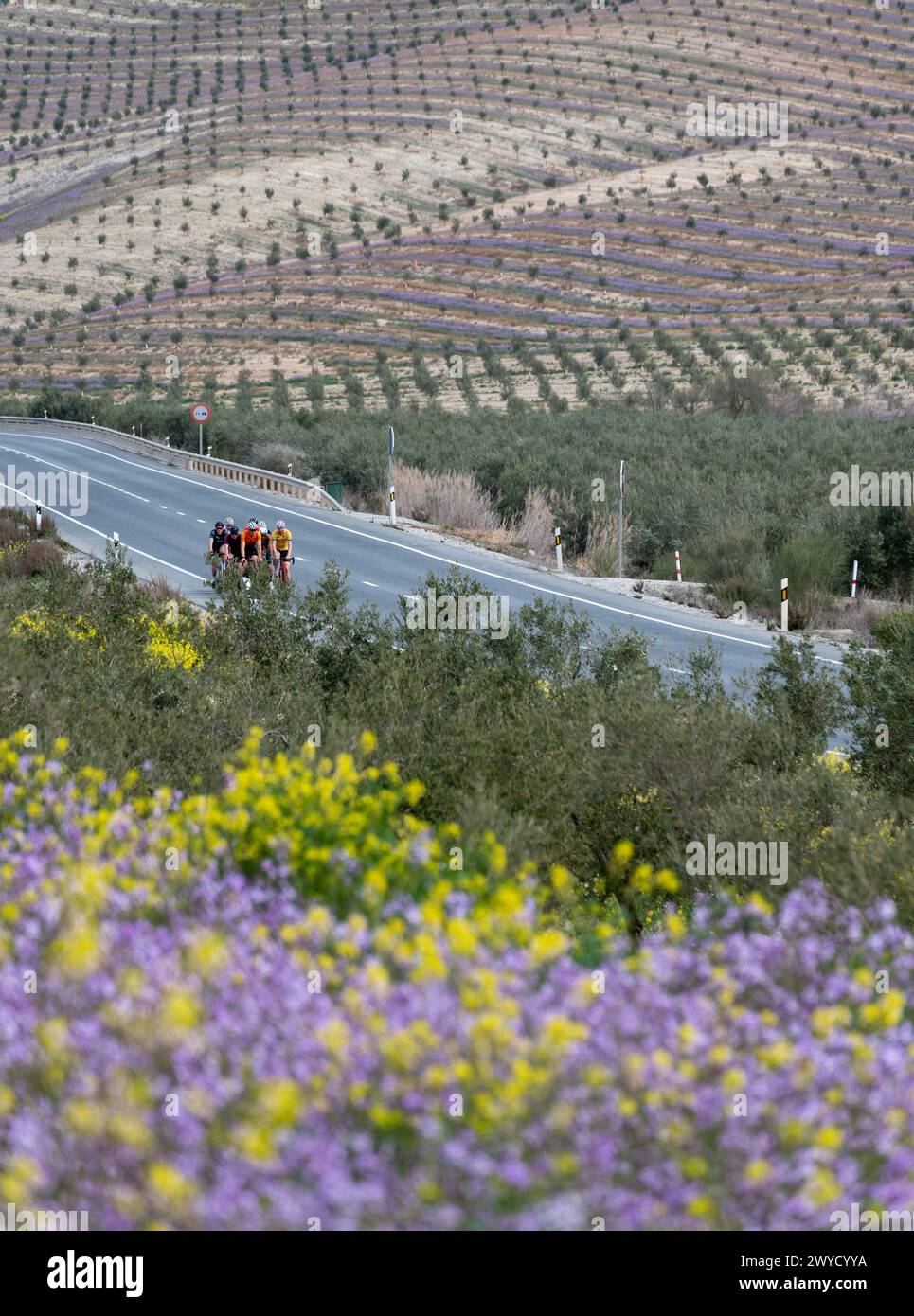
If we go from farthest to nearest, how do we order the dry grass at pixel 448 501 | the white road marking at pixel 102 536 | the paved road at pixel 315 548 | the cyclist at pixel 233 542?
the dry grass at pixel 448 501 → the white road marking at pixel 102 536 → the cyclist at pixel 233 542 → the paved road at pixel 315 548

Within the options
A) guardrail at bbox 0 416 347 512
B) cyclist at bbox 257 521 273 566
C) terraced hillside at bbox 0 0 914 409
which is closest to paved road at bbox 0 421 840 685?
guardrail at bbox 0 416 347 512

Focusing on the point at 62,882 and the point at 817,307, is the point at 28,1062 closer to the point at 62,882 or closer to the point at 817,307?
the point at 62,882

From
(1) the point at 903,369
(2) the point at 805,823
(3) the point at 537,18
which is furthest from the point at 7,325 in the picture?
(2) the point at 805,823

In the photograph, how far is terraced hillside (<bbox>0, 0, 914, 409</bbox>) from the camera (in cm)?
7625

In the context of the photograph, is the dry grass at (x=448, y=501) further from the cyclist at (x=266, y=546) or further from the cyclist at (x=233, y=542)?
the cyclist at (x=233, y=542)

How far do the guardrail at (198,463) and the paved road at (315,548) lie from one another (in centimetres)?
66

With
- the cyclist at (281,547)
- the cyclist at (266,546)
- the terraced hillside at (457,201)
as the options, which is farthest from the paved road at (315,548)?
the terraced hillside at (457,201)

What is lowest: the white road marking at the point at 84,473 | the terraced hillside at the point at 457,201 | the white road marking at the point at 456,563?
the white road marking at the point at 456,563

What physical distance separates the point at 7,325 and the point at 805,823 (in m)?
87.8

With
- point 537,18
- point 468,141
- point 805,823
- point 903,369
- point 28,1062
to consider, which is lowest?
point 805,823

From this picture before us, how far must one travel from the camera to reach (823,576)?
26922mm

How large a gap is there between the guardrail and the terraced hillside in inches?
300

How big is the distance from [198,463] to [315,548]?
17827mm

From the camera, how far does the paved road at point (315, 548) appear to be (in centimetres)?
2416
